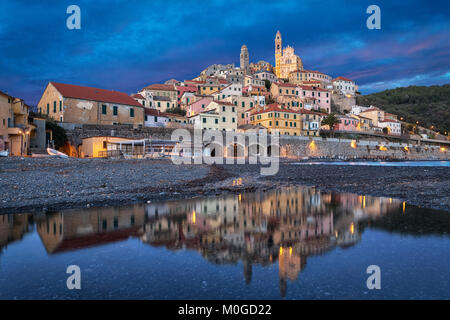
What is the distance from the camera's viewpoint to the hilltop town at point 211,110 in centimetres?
2862

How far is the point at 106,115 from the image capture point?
37.0 meters

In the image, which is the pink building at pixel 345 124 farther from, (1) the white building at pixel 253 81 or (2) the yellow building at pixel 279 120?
(1) the white building at pixel 253 81

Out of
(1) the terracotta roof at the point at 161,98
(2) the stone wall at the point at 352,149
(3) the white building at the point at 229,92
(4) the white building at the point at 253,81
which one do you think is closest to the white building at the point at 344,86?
(4) the white building at the point at 253,81

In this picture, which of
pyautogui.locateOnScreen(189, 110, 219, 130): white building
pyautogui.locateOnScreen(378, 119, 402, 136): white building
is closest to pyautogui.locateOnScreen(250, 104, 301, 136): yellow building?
pyautogui.locateOnScreen(189, 110, 219, 130): white building

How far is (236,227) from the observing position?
25.9 feet

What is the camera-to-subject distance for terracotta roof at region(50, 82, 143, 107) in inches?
1379

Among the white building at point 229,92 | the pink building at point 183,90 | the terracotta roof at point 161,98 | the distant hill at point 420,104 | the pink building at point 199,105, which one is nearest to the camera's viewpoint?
the pink building at point 199,105

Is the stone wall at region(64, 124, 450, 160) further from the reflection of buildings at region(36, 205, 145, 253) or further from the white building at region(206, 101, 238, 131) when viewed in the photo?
the reflection of buildings at region(36, 205, 145, 253)

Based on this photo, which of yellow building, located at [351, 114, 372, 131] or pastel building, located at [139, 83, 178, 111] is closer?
pastel building, located at [139, 83, 178, 111]

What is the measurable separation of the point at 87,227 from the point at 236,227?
413 centimetres

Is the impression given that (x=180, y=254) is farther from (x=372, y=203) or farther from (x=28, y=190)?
(x=28, y=190)

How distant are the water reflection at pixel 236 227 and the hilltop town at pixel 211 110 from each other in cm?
2135

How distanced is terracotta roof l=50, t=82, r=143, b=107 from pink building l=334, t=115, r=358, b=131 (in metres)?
50.6

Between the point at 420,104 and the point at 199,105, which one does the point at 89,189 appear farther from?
the point at 420,104
